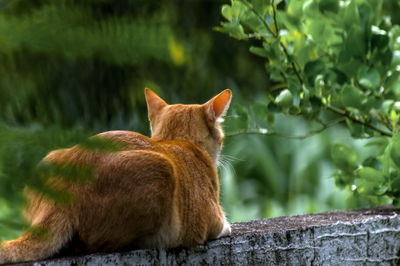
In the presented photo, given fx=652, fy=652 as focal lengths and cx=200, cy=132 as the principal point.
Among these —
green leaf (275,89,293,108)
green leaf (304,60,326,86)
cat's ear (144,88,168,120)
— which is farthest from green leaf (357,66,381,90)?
cat's ear (144,88,168,120)

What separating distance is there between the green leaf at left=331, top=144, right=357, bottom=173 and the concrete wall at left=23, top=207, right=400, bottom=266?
0.39 meters

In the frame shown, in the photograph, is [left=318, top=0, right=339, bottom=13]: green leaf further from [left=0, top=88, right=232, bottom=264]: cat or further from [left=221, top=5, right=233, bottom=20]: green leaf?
[left=0, top=88, right=232, bottom=264]: cat

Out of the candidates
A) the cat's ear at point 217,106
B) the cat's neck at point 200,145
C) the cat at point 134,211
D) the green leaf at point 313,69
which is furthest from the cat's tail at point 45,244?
the green leaf at point 313,69

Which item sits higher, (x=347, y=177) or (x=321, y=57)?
(x=321, y=57)

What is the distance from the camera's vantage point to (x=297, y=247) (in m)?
1.58

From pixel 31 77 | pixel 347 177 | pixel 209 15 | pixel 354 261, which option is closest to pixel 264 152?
pixel 209 15

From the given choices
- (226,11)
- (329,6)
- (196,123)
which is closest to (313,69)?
(329,6)

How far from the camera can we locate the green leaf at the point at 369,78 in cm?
197

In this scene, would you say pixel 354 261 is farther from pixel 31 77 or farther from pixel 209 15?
pixel 209 15

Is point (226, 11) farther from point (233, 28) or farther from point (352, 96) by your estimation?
point (352, 96)

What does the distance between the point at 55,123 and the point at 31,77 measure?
3 cm

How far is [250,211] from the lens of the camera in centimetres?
370

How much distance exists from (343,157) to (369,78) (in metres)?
0.32

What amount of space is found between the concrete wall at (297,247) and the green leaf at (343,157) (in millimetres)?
386
